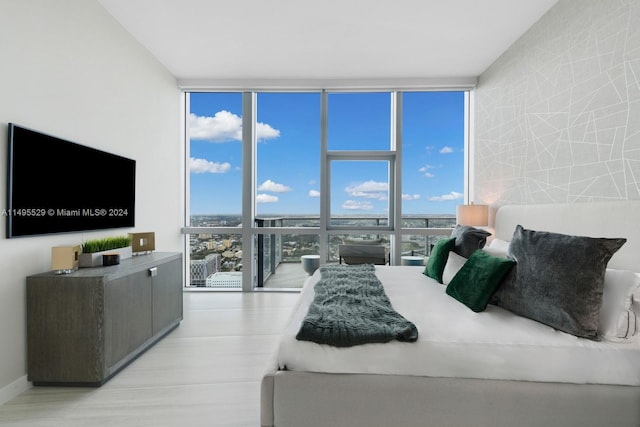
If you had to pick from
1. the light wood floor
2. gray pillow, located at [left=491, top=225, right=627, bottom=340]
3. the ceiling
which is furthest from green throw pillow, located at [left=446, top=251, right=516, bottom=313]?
the ceiling

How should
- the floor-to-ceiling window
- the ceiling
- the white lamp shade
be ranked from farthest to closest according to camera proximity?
the floor-to-ceiling window
the white lamp shade
the ceiling

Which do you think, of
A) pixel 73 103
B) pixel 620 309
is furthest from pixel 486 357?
pixel 73 103

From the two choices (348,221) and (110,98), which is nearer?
(110,98)

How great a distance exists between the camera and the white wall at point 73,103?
1887 mm

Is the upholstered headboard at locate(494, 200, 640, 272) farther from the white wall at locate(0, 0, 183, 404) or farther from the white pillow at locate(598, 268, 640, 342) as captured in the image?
the white wall at locate(0, 0, 183, 404)

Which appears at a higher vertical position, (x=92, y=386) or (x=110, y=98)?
(x=110, y=98)

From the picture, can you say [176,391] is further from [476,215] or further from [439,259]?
[476,215]

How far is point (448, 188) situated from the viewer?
14.3 feet

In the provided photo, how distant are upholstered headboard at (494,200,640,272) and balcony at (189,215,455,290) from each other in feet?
5.20

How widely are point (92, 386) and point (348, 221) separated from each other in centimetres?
322

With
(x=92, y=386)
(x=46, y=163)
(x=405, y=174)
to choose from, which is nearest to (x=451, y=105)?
(x=405, y=174)

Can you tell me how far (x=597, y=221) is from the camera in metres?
1.99

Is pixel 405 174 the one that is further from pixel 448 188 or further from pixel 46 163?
pixel 46 163

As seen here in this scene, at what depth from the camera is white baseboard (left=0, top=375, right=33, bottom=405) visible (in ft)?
6.09
